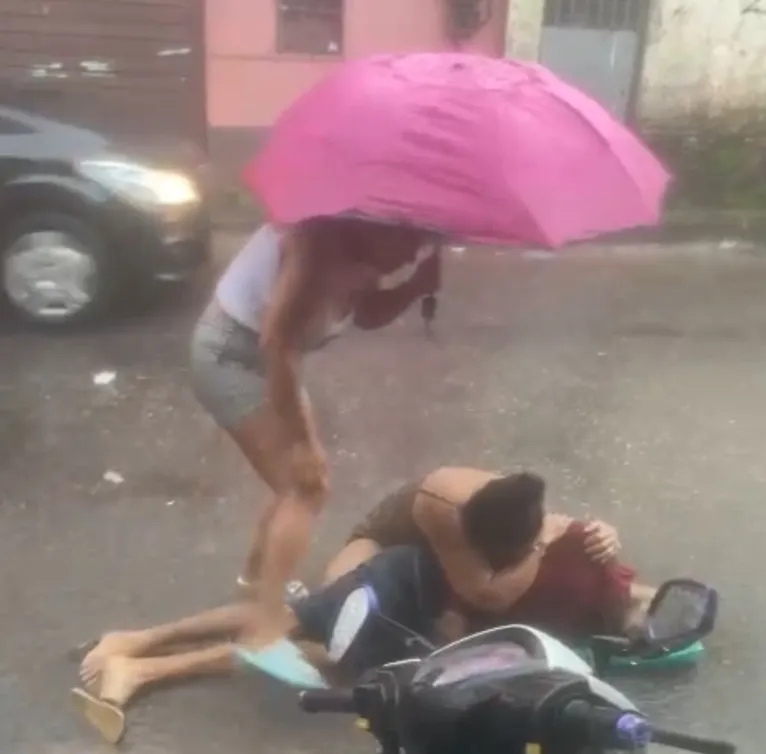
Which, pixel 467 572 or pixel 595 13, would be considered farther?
pixel 595 13

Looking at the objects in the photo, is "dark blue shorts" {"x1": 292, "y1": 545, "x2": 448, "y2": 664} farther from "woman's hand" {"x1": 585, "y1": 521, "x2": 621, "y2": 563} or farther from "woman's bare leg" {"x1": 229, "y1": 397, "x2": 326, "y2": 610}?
"woman's hand" {"x1": 585, "y1": 521, "x2": 621, "y2": 563}

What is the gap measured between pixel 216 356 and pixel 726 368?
13.7ft

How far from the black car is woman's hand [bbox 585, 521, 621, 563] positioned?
4277mm

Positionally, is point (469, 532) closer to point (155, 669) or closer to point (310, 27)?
point (155, 669)

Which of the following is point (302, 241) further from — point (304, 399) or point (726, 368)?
point (726, 368)

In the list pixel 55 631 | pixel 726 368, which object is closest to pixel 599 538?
pixel 55 631

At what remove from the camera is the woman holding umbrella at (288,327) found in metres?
3.02

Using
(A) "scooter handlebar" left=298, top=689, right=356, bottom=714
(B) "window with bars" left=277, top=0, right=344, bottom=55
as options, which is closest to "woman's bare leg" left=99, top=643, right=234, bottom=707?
(A) "scooter handlebar" left=298, top=689, right=356, bottom=714

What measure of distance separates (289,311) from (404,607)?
95cm

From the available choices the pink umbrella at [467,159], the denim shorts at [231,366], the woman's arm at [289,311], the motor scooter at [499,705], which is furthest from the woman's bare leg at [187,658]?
the motor scooter at [499,705]

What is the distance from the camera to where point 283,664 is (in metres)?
3.39

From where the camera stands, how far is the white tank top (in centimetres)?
324

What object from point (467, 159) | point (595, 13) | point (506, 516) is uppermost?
point (467, 159)

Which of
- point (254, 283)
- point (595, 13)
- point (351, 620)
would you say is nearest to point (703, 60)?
point (595, 13)
